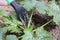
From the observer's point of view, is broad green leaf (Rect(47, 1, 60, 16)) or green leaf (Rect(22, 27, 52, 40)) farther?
broad green leaf (Rect(47, 1, 60, 16))

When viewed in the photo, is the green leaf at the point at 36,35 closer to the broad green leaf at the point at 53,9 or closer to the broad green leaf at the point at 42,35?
the broad green leaf at the point at 42,35

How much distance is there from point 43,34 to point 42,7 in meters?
0.27

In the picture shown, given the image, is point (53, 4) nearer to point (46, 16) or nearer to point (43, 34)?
point (46, 16)

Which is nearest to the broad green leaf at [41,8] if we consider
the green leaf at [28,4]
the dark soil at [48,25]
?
the green leaf at [28,4]

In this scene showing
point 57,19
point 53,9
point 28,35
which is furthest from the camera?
point 53,9

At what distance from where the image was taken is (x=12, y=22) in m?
1.60

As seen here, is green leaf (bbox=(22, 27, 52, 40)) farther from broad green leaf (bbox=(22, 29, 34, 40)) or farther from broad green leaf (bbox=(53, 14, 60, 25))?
broad green leaf (bbox=(53, 14, 60, 25))

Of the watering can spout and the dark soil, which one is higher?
the watering can spout

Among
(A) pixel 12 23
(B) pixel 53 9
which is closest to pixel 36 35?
(A) pixel 12 23

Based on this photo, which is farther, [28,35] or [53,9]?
[53,9]

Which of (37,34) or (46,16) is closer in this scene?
(37,34)

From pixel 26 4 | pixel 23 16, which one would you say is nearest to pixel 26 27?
pixel 23 16

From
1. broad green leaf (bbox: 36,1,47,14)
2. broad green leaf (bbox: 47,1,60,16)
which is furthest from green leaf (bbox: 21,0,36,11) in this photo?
broad green leaf (bbox: 47,1,60,16)

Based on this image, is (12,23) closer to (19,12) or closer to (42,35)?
(19,12)
